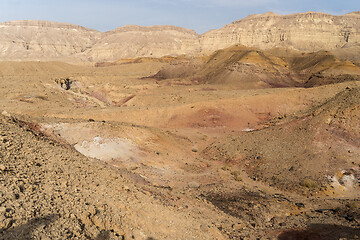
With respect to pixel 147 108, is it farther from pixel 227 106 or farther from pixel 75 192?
pixel 75 192

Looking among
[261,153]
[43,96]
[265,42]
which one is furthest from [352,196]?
[265,42]

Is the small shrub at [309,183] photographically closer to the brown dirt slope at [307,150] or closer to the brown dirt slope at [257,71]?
the brown dirt slope at [307,150]

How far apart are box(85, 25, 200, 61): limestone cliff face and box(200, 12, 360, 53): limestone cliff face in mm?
10814

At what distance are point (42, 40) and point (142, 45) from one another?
170 ft

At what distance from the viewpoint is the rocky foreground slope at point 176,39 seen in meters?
116

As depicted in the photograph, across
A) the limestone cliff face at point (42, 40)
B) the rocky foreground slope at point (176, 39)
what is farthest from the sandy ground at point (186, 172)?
the limestone cliff face at point (42, 40)

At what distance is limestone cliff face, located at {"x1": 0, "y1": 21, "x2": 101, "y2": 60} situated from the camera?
122250 mm

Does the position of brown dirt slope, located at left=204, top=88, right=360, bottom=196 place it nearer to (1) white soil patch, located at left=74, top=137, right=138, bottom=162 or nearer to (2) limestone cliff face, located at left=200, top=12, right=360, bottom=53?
(1) white soil patch, located at left=74, top=137, right=138, bottom=162

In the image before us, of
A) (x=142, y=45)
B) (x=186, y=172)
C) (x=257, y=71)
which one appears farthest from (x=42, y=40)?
(x=186, y=172)

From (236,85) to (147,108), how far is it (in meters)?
19.3

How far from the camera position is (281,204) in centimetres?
1011

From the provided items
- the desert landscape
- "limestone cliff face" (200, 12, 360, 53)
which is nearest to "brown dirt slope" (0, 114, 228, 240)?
the desert landscape

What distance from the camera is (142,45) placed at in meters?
138

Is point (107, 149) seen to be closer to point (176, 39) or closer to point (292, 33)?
point (292, 33)
